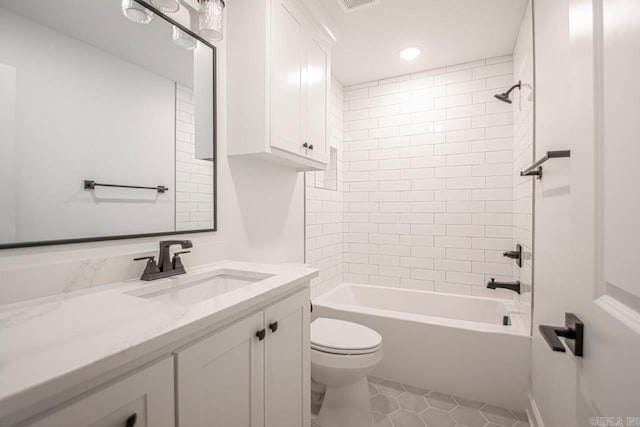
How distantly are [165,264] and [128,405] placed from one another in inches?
25.6

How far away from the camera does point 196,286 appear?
3.90 feet

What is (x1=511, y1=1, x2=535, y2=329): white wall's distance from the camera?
1729mm

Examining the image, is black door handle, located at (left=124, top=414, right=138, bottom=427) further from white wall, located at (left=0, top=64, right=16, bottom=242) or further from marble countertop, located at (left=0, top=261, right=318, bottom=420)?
white wall, located at (left=0, top=64, right=16, bottom=242)

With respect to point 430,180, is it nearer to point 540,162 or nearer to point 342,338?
point 540,162

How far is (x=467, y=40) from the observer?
222 cm

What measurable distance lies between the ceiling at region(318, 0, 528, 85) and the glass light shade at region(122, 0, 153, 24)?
1126 millimetres

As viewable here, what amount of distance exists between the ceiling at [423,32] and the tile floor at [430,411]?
2.64 m

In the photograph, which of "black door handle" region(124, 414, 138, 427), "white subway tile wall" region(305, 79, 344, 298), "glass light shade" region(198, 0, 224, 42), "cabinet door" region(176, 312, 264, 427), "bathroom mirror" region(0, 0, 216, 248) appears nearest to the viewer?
"black door handle" region(124, 414, 138, 427)

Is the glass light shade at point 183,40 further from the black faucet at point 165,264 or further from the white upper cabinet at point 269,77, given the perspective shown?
the black faucet at point 165,264

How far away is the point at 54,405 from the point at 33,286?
56cm

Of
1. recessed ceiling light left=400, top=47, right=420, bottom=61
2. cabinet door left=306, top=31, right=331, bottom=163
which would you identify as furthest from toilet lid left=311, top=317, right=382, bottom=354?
recessed ceiling light left=400, top=47, right=420, bottom=61

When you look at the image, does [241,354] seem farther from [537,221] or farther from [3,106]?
[537,221]

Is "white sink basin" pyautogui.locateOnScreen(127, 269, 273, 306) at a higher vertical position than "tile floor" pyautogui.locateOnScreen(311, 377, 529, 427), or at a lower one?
higher

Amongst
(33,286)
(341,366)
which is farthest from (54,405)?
(341,366)
